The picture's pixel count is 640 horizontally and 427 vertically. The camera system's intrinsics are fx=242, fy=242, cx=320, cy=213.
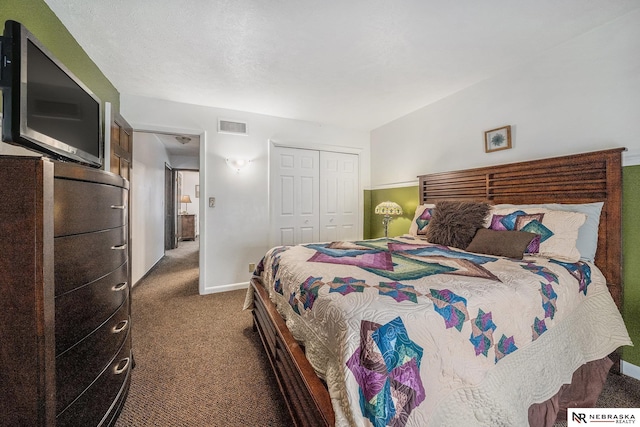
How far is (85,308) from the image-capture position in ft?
3.18

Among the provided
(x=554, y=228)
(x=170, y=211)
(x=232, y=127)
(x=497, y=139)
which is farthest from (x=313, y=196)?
(x=170, y=211)

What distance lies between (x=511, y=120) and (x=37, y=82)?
133 inches

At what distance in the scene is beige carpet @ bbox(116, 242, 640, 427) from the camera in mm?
1346

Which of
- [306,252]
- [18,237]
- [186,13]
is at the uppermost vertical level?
[186,13]

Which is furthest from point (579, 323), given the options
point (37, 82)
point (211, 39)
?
point (211, 39)

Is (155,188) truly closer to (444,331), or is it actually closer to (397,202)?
(397,202)

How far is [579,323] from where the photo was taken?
4.97ft

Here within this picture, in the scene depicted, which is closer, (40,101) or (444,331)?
(444,331)

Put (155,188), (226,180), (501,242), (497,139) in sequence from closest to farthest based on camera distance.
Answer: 1. (501,242)
2. (497,139)
3. (226,180)
4. (155,188)

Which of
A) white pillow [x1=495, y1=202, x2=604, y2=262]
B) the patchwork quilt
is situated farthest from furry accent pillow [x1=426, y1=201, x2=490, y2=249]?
white pillow [x1=495, y1=202, x2=604, y2=262]

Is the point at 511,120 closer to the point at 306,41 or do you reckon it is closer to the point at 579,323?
the point at 579,323

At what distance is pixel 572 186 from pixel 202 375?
3.11 meters

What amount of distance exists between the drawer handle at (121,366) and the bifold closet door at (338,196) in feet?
9.48

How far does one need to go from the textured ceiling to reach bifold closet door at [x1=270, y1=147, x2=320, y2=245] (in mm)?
1026
